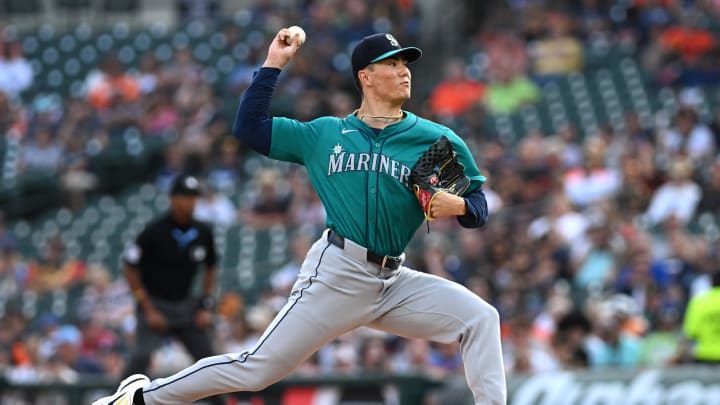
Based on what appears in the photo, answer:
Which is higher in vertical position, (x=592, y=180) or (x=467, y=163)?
(x=467, y=163)

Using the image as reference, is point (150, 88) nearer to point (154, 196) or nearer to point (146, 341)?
point (154, 196)

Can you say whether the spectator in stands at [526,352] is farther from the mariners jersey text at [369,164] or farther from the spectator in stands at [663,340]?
the mariners jersey text at [369,164]

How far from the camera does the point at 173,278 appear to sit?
10570 mm

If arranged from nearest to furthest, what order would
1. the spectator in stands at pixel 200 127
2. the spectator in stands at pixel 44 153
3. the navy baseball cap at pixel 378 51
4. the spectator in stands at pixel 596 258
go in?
the navy baseball cap at pixel 378 51
the spectator in stands at pixel 596 258
the spectator in stands at pixel 200 127
the spectator in stands at pixel 44 153

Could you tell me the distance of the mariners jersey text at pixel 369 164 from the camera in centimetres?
665

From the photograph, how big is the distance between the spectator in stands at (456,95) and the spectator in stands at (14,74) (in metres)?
7.10

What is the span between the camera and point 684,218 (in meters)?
13.7

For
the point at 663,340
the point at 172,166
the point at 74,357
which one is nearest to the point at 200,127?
the point at 172,166

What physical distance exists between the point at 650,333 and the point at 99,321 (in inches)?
243

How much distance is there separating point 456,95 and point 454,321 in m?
12.1

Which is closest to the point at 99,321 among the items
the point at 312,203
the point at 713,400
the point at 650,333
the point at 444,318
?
the point at 312,203

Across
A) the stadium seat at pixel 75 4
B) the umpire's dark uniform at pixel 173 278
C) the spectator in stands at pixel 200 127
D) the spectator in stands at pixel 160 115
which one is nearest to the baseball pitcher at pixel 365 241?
the umpire's dark uniform at pixel 173 278

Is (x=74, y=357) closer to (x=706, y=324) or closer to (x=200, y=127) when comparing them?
(x=200, y=127)

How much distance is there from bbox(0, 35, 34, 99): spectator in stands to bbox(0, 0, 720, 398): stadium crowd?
32 millimetres
